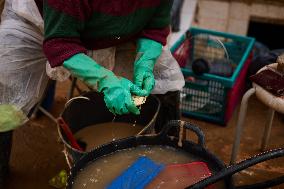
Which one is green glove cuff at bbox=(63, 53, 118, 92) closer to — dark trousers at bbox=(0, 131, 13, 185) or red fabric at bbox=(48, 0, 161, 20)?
red fabric at bbox=(48, 0, 161, 20)

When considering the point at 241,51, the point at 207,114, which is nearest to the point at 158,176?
the point at 207,114

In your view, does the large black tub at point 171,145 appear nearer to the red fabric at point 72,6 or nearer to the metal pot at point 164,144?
the metal pot at point 164,144

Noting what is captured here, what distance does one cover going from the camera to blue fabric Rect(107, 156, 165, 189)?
5.77 feet

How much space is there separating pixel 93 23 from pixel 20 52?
0.49 metres

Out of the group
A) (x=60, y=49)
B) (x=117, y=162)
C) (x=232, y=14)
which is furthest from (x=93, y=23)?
(x=232, y=14)

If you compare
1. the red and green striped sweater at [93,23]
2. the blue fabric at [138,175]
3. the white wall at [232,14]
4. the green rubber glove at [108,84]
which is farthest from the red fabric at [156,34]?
the white wall at [232,14]

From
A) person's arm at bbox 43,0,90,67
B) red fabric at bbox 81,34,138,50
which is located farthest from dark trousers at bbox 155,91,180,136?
person's arm at bbox 43,0,90,67

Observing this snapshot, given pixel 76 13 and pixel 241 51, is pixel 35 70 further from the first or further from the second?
pixel 241 51

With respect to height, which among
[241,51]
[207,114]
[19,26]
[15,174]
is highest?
[19,26]

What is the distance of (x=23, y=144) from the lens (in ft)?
9.70

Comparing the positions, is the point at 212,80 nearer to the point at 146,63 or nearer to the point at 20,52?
the point at 146,63

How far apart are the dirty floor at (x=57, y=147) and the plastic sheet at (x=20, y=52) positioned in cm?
63

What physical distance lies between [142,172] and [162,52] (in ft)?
2.86

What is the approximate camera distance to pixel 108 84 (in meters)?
1.84
